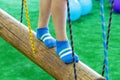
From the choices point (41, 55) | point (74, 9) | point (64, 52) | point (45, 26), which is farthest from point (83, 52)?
point (64, 52)

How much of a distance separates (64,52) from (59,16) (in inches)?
7.3

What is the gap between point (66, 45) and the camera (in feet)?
5.54

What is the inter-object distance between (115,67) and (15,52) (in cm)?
93

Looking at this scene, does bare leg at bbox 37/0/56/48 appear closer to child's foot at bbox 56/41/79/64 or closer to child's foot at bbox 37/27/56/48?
child's foot at bbox 37/27/56/48

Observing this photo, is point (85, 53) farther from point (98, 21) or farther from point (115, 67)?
point (98, 21)

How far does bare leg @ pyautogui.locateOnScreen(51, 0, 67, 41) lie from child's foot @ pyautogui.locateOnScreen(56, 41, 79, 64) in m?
0.03

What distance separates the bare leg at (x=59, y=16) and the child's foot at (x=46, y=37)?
0.33 ft

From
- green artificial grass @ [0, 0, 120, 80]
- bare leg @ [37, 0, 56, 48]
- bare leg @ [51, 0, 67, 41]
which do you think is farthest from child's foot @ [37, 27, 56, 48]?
green artificial grass @ [0, 0, 120, 80]

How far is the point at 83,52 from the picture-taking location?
2963 mm

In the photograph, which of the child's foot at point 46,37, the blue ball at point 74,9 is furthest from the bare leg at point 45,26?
the blue ball at point 74,9

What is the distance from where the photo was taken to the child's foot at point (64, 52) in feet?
5.29

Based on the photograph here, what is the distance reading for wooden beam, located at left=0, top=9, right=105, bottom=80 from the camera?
154cm

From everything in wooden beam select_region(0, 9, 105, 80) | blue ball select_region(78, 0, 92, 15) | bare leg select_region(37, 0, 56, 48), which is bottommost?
blue ball select_region(78, 0, 92, 15)

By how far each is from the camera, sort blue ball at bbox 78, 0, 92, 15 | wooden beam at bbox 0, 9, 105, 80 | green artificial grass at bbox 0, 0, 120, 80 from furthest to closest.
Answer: blue ball at bbox 78, 0, 92, 15
green artificial grass at bbox 0, 0, 120, 80
wooden beam at bbox 0, 9, 105, 80
